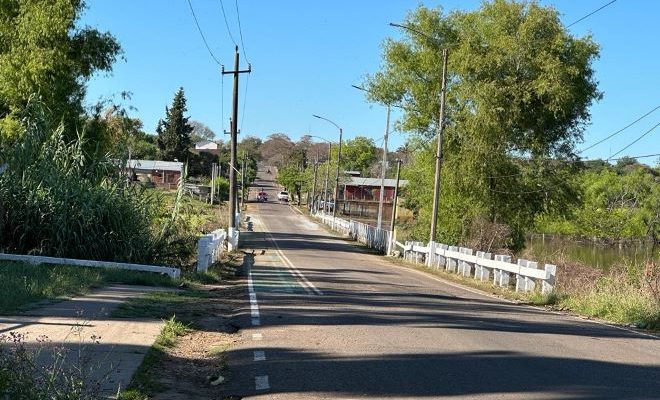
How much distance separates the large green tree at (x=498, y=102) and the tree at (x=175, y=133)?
68636 millimetres

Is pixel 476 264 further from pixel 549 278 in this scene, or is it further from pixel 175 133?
pixel 175 133

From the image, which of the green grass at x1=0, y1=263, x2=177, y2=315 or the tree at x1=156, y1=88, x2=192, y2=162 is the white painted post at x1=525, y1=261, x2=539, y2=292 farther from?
the tree at x1=156, y1=88, x2=192, y2=162

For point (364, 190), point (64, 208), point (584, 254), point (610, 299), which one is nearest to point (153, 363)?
point (610, 299)

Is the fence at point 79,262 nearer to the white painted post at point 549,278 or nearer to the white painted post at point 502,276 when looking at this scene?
the white painted post at point 549,278

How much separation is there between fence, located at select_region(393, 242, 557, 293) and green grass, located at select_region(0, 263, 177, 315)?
389 inches

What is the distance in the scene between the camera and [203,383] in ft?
26.9

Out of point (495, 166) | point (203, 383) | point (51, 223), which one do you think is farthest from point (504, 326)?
point (495, 166)

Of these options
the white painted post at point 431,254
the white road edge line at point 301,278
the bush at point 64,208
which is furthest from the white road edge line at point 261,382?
→ the white painted post at point 431,254

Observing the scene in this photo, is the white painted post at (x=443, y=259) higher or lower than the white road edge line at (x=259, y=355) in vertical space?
lower

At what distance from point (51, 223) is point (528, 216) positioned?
30620 mm

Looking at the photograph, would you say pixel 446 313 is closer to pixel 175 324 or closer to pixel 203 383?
pixel 175 324

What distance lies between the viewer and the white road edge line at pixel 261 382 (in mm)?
7660

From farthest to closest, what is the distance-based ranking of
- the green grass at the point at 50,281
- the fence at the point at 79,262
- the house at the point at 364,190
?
1. the house at the point at 364,190
2. the fence at the point at 79,262
3. the green grass at the point at 50,281

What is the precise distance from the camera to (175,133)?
370 feet
